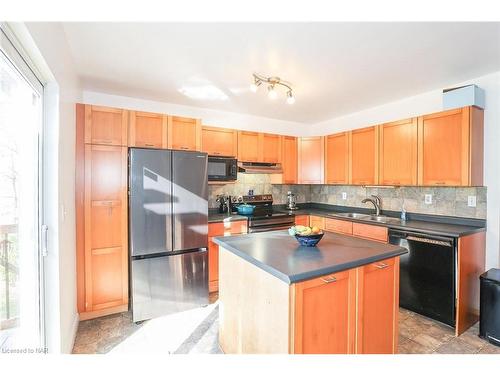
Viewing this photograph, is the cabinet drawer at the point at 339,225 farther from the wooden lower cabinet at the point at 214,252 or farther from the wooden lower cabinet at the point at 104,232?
the wooden lower cabinet at the point at 104,232

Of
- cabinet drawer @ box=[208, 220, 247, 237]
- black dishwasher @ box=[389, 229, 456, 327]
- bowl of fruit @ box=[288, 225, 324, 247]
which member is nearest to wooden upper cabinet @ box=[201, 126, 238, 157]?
cabinet drawer @ box=[208, 220, 247, 237]

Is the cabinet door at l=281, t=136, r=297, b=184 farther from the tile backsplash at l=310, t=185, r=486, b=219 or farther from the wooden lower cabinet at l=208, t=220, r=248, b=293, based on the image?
the wooden lower cabinet at l=208, t=220, r=248, b=293

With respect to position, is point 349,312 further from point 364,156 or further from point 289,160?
point 289,160

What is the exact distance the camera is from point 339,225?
3.42 metres

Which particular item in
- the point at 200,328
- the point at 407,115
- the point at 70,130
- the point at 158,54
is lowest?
the point at 200,328

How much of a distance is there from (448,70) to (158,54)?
274cm

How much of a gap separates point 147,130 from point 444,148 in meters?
3.22

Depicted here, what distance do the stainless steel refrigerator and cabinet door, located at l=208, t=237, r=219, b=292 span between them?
0.16 m

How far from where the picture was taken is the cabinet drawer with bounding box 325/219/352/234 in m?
3.28

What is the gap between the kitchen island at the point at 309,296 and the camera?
4.22ft

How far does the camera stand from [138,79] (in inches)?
103

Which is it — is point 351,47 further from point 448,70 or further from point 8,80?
point 8,80
